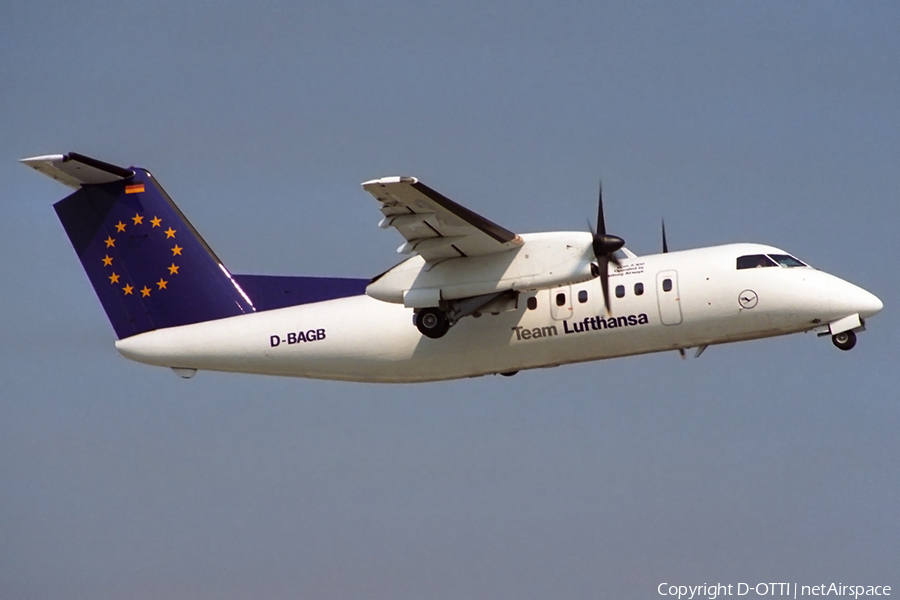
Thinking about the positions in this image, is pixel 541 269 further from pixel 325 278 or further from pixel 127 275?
pixel 127 275

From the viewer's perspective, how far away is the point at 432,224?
716 inches

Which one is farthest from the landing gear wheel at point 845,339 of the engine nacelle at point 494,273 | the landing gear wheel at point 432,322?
the landing gear wheel at point 432,322

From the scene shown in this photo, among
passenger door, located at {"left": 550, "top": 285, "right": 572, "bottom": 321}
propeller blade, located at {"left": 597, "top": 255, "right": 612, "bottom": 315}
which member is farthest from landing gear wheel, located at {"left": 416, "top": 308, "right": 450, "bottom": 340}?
propeller blade, located at {"left": 597, "top": 255, "right": 612, "bottom": 315}

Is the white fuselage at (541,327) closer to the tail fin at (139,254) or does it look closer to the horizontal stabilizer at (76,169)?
the tail fin at (139,254)

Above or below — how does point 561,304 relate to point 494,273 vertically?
below

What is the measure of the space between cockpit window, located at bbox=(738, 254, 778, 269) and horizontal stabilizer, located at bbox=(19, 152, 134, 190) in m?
11.5

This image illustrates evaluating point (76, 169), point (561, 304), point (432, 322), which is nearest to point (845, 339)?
point (561, 304)

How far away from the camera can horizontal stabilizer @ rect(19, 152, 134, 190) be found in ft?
64.9

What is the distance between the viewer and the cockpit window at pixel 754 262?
1888cm

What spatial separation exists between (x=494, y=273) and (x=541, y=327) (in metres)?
1.34

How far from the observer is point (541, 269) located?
1841cm

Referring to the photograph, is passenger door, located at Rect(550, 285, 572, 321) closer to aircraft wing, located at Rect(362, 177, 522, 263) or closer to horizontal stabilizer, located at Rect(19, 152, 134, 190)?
aircraft wing, located at Rect(362, 177, 522, 263)

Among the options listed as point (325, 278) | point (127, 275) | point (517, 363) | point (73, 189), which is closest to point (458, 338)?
point (517, 363)

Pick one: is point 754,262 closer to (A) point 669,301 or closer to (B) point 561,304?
(A) point 669,301
